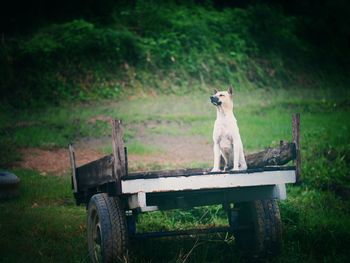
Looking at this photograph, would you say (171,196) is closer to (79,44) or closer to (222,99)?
(222,99)

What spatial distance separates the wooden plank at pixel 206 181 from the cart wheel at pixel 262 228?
0.95 metres

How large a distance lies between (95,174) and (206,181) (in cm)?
141

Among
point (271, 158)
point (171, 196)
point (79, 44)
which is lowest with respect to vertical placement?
point (171, 196)

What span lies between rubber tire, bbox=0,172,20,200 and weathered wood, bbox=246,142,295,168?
476 centimetres

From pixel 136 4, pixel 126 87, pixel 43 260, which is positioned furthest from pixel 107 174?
pixel 136 4

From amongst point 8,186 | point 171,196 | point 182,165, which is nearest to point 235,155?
point 171,196

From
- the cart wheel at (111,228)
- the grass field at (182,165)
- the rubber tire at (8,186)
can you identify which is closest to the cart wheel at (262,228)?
the grass field at (182,165)

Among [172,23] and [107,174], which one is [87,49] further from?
[107,174]

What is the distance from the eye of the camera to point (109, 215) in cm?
552

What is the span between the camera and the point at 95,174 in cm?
607

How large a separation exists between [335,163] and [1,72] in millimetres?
13557

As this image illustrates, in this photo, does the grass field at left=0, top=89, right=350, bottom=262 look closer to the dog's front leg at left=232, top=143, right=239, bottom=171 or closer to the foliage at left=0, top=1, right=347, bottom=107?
the dog's front leg at left=232, top=143, right=239, bottom=171

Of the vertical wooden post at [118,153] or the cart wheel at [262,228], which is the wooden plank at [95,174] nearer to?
the vertical wooden post at [118,153]

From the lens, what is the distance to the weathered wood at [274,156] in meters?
5.74
